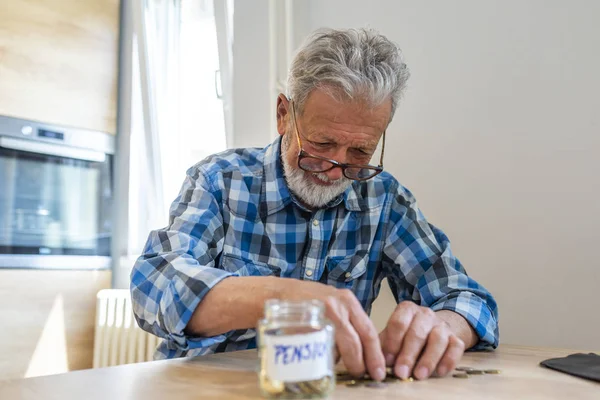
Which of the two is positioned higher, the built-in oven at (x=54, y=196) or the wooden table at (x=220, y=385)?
the built-in oven at (x=54, y=196)

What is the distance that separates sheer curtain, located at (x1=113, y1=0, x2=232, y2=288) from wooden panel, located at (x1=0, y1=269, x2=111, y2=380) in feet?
0.70

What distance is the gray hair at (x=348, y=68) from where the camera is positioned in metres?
1.25

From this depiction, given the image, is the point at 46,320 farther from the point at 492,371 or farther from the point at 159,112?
the point at 492,371

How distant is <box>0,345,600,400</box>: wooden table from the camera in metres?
0.70

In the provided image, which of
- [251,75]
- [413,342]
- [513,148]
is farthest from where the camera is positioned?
[251,75]

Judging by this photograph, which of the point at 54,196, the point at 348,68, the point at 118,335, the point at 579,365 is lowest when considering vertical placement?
the point at 118,335

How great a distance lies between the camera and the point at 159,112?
296cm

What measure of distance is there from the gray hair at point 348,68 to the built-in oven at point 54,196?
5.72ft

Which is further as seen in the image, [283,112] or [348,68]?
[283,112]

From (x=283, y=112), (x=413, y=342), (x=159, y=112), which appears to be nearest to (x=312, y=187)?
(x=283, y=112)

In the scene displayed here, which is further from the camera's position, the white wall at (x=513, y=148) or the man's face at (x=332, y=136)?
the white wall at (x=513, y=148)

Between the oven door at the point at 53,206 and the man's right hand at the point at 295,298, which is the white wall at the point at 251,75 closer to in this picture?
the oven door at the point at 53,206

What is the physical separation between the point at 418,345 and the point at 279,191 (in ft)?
2.13

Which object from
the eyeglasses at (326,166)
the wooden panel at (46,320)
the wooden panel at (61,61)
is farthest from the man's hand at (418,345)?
the wooden panel at (61,61)
